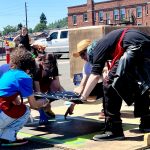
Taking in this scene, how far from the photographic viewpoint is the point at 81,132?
6020mm

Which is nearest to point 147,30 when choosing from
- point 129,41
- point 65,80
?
point 65,80

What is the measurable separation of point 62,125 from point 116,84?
1689mm

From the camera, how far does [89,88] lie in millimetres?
5418

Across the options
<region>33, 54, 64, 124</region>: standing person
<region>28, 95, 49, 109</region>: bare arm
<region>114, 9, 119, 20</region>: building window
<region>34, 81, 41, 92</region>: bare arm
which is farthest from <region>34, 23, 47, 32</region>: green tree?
<region>28, 95, 49, 109</region>: bare arm

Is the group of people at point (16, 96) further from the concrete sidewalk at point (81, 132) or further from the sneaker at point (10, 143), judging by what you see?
the concrete sidewalk at point (81, 132)

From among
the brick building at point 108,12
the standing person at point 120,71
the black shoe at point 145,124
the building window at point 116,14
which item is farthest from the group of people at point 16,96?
the building window at point 116,14

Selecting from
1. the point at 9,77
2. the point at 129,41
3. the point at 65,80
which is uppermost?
the point at 129,41

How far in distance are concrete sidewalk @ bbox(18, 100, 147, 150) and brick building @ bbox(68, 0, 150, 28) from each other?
184ft

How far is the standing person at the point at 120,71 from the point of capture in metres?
5.17

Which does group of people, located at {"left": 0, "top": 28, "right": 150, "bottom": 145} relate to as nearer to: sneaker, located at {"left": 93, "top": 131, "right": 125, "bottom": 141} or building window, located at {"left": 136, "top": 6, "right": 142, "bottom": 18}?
sneaker, located at {"left": 93, "top": 131, "right": 125, "bottom": 141}

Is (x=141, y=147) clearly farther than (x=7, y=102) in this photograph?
No

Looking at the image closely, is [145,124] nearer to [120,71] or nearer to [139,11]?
[120,71]

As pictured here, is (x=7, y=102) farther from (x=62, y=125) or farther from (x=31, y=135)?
(x=62, y=125)

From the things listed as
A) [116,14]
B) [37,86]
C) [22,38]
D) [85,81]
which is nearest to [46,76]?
[37,86]
